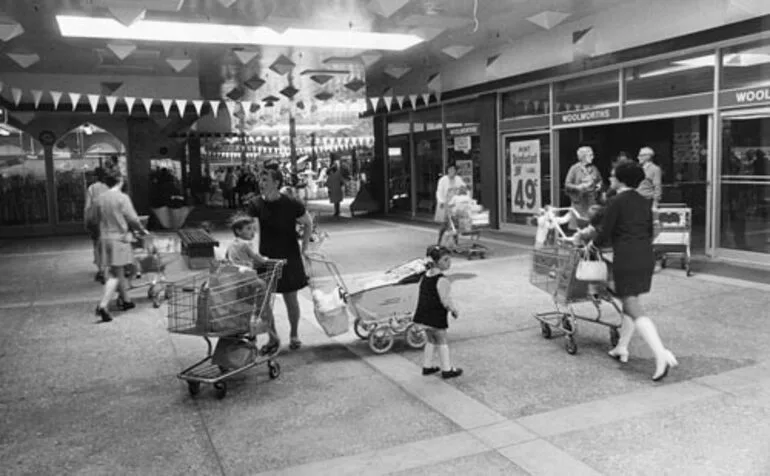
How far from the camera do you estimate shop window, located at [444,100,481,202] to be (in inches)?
651

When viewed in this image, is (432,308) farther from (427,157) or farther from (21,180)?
(21,180)

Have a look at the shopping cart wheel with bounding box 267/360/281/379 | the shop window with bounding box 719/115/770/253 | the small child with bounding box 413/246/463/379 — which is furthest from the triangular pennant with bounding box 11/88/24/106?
the shop window with bounding box 719/115/770/253

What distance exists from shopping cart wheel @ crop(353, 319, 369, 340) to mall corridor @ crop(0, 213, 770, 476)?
0.11 metres

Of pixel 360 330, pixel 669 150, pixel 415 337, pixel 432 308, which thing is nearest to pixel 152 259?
pixel 360 330

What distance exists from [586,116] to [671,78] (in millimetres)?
1949

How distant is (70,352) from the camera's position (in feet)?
21.3

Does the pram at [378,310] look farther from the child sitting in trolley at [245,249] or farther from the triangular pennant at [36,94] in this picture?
the triangular pennant at [36,94]

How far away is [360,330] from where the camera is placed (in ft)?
21.9

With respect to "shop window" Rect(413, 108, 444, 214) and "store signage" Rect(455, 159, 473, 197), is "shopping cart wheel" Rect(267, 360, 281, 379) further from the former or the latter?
"shop window" Rect(413, 108, 444, 214)

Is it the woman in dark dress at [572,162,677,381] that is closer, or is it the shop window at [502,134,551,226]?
the woman in dark dress at [572,162,677,381]

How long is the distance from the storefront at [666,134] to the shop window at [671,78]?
2 centimetres

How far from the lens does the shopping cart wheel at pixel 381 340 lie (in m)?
6.07

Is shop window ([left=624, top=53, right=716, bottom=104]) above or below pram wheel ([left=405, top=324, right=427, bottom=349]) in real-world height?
above

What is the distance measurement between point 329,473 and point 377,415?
A: 2.94ft
